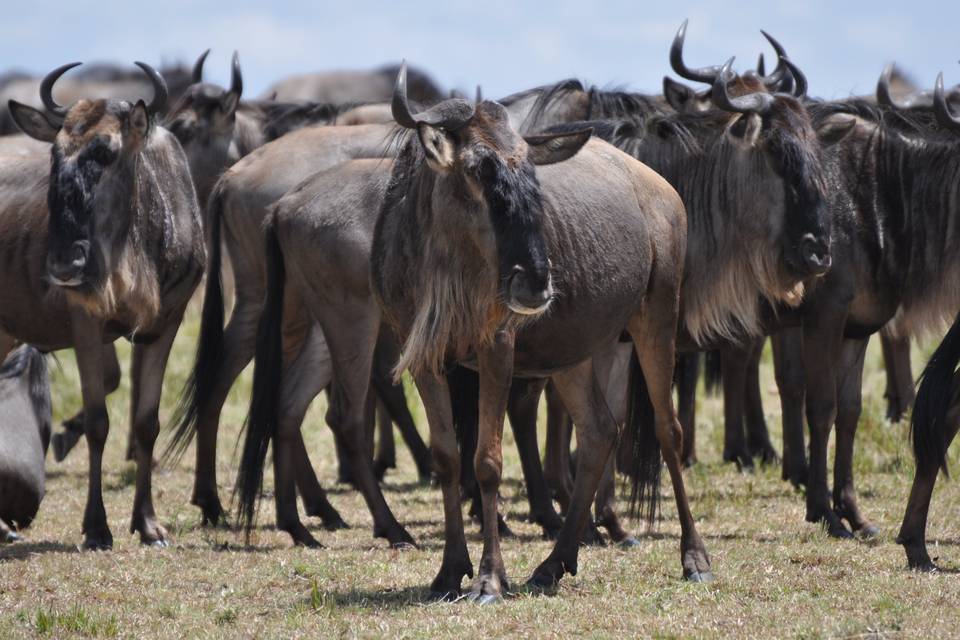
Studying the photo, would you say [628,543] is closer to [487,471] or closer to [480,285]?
[487,471]

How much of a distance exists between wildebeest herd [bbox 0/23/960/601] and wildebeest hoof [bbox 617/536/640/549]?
0.07 ft

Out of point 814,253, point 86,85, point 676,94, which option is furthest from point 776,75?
point 86,85

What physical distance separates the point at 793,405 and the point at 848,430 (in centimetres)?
91

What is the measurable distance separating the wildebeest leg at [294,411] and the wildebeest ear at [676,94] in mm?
4005

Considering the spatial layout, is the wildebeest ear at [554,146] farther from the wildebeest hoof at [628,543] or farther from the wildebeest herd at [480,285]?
the wildebeest hoof at [628,543]

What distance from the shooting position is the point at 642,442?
762cm

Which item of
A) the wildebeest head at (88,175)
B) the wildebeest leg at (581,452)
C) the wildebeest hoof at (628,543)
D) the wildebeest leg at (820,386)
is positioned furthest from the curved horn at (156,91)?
the wildebeest leg at (820,386)

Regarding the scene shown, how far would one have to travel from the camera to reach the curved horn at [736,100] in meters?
7.30

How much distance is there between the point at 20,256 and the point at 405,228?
2.85 metres

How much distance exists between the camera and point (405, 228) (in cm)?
573

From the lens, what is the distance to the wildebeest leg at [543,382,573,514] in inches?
323

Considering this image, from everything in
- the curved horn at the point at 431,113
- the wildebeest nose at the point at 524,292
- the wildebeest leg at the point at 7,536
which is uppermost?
the curved horn at the point at 431,113

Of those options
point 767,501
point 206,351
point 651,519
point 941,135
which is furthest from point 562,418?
point 941,135

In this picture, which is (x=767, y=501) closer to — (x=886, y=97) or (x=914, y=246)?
(x=914, y=246)
